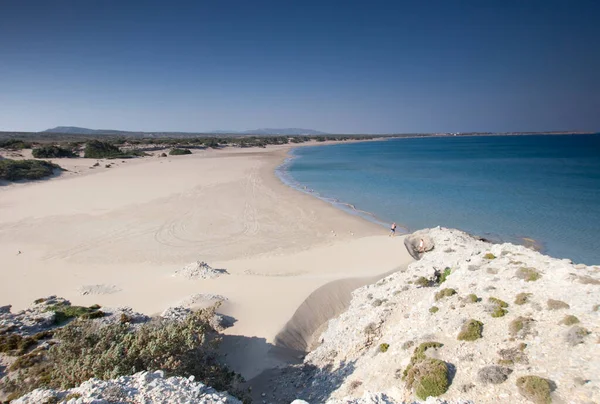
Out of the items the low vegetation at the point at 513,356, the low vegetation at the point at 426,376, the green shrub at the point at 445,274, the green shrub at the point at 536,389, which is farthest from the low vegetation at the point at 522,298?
the green shrub at the point at 445,274

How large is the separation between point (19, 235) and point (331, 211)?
24.9 metres

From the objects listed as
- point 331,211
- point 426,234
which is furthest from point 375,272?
point 331,211

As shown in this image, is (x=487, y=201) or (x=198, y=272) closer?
(x=198, y=272)

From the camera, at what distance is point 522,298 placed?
9445 mm

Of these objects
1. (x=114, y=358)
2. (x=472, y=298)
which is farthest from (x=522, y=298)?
(x=114, y=358)

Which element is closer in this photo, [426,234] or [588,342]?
[588,342]

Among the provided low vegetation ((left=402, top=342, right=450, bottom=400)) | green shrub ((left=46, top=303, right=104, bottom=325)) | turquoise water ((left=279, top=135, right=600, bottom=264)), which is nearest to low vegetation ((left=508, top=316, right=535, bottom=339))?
low vegetation ((left=402, top=342, right=450, bottom=400))

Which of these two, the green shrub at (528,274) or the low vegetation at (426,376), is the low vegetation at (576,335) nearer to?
the green shrub at (528,274)

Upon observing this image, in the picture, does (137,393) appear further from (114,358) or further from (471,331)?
(471,331)

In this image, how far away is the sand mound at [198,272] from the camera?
1748 centimetres

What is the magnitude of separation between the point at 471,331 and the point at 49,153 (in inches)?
2907

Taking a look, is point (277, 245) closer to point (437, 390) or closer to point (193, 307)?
point (193, 307)

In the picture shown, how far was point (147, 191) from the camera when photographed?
3844cm

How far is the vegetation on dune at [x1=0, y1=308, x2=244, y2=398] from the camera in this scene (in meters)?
7.73
